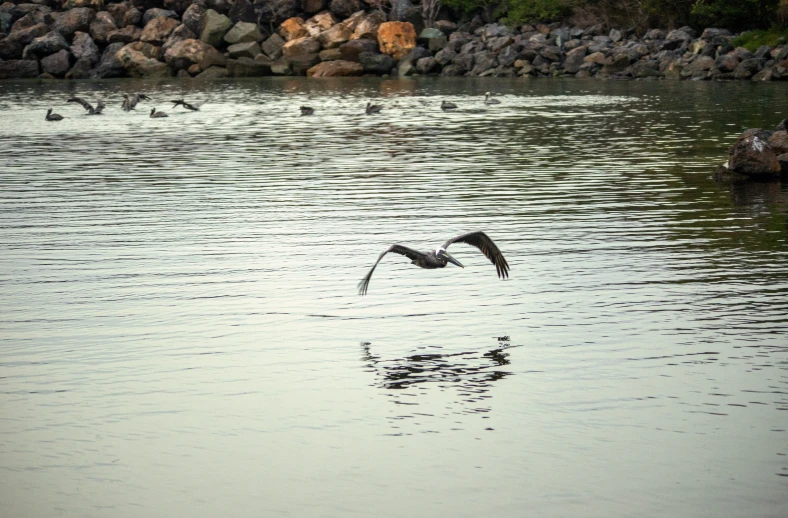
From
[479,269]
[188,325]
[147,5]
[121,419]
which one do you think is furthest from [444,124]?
[147,5]

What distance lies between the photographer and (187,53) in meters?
85.3

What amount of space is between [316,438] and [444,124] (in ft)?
108

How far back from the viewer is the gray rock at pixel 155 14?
308 feet

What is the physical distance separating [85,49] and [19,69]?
5.38m

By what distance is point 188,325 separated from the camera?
46.1ft

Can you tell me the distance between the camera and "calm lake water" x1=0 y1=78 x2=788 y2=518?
9.41m

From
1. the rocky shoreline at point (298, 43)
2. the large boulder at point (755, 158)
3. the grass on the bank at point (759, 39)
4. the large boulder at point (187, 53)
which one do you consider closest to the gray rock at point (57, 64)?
the rocky shoreline at point (298, 43)

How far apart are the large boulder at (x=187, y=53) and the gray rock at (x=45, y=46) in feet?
27.1

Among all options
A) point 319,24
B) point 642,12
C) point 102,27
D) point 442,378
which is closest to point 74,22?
point 102,27

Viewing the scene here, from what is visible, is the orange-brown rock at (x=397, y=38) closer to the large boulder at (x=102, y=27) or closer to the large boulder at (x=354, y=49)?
the large boulder at (x=354, y=49)

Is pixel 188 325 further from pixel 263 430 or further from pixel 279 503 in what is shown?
pixel 279 503

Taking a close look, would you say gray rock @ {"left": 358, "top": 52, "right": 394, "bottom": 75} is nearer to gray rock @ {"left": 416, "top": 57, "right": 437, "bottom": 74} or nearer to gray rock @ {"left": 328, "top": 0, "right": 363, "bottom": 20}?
gray rock @ {"left": 416, "top": 57, "right": 437, "bottom": 74}

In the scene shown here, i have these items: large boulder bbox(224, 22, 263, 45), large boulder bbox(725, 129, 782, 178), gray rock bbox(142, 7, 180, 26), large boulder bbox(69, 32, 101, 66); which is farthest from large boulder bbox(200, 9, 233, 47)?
large boulder bbox(725, 129, 782, 178)

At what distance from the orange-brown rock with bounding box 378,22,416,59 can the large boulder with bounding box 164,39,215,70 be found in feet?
42.1
